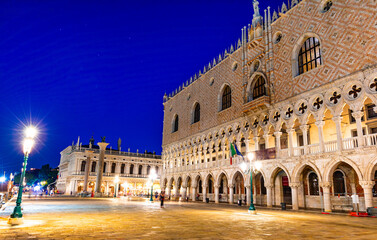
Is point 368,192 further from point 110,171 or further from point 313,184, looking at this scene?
point 110,171

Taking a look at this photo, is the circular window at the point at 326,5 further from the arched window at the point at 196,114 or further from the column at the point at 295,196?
the arched window at the point at 196,114

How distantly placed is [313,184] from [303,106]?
6767 millimetres

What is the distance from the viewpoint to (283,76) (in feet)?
77.0

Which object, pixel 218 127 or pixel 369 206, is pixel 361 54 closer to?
pixel 369 206

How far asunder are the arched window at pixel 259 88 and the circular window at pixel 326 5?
7.76 meters

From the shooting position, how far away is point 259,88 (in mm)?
26625

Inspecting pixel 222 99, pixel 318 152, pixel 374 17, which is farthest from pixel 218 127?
pixel 374 17

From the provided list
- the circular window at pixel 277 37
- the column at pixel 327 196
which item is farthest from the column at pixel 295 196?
the circular window at pixel 277 37

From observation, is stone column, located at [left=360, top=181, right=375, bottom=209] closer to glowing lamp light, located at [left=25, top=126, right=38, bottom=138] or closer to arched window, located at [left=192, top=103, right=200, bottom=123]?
glowing lamp light, located at [left=25, top=126, right=38, bottom=138]

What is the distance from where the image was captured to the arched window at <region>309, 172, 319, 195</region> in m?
22.3

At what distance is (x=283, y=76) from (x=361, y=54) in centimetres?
667

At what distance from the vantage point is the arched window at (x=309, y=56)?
2120 centimetres

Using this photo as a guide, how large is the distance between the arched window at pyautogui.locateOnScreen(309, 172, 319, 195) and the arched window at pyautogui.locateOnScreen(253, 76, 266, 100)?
27.4 ft

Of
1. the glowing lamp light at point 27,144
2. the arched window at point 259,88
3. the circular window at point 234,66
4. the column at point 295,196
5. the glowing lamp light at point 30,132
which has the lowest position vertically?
the column at point 295,196
